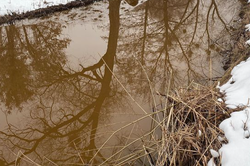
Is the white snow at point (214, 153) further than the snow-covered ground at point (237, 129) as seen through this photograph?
Yes

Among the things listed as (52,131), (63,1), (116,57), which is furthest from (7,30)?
(52,131)

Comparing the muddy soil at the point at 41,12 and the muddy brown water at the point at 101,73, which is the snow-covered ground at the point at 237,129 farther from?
the muddy soil at the point at 41,12

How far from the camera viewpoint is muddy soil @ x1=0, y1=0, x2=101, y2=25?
649 centimetres

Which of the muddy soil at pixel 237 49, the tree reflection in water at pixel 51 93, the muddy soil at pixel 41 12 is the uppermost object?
the muddy soil at pixel 41 12

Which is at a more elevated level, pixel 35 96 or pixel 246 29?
pixel 246 29

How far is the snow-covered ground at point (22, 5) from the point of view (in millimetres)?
6747

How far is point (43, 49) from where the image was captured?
17.8ft

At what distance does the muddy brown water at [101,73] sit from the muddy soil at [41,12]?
207 millimetres

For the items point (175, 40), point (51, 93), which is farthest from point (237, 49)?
point (51, 93)

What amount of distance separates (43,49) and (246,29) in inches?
198

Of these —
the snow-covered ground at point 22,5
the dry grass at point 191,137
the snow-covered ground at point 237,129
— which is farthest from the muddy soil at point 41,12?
the snow-covered ground at point 237,129

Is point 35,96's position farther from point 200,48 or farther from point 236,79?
point 200,48

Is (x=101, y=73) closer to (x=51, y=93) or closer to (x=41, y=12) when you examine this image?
(x=51, y=93)

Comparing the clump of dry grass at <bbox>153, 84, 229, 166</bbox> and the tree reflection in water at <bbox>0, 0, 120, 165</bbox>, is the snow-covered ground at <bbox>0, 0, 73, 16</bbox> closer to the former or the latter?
the tree reflection in water at <bbox>0, 0, 120, 165</bbox>
